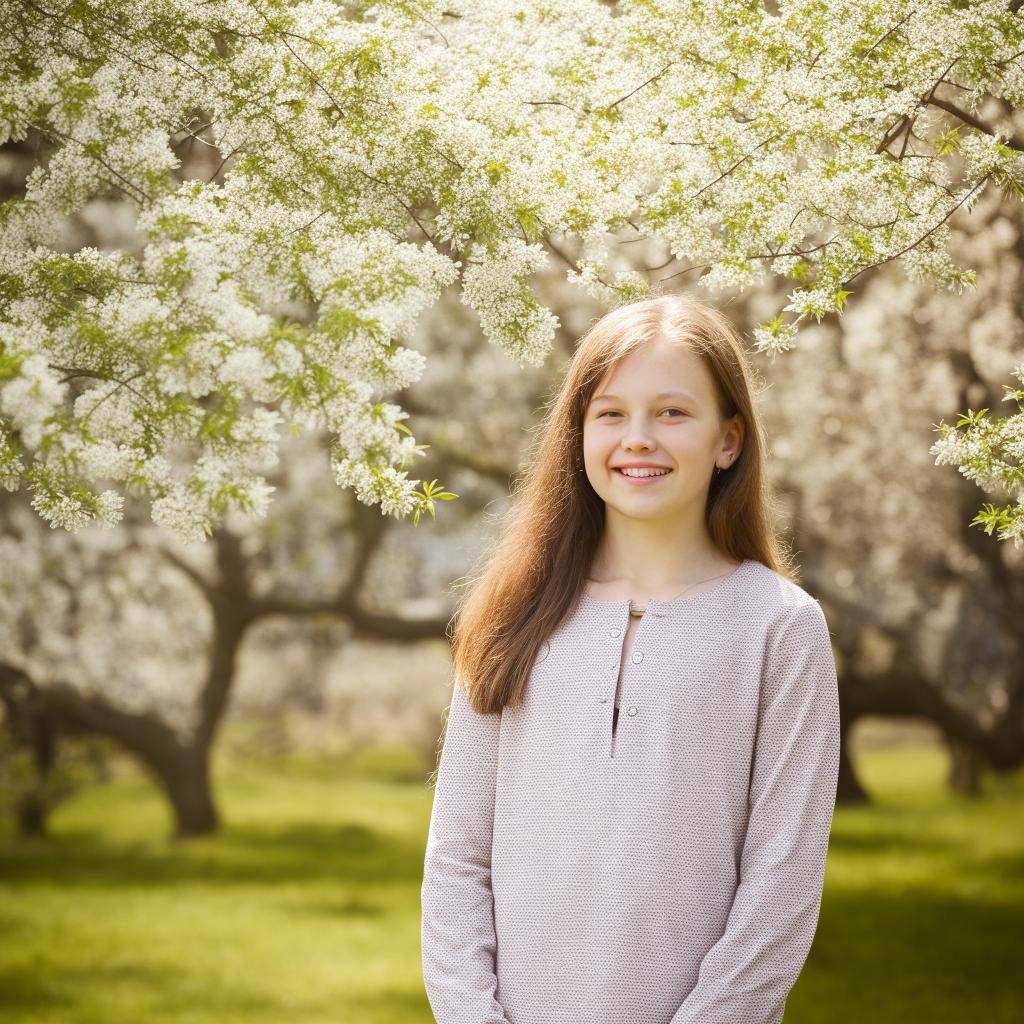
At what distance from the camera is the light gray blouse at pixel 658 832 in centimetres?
218

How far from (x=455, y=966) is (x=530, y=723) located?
0.47 meters

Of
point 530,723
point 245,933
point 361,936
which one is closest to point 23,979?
point 245,933

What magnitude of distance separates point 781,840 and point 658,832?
8.5 inches

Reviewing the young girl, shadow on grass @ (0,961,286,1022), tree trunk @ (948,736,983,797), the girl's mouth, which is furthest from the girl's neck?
tree trunk @ (948,736,983,797)

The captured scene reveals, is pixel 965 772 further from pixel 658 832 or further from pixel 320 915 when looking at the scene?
pixel 658 832

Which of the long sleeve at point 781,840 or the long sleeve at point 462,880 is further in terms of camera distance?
the long sleeve at point 462,880

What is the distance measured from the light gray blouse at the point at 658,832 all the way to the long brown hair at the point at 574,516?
10 cm

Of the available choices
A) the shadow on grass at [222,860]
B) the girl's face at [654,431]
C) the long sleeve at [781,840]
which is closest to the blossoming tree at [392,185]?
the girl's face at [654,431]

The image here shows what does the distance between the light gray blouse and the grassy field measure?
497cm

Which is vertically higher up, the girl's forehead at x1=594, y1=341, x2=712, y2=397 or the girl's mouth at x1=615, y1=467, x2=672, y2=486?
the girl's forehead at x1=594, y1=341, x2=712, y2=397

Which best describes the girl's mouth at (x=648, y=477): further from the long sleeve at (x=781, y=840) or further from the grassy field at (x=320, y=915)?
the grassy field at (x=320, y=915)

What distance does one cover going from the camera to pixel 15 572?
1079 centimetres

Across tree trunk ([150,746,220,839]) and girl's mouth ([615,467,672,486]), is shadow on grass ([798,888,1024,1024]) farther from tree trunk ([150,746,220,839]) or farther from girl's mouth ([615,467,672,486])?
tree trunk ([150,746,220,839])

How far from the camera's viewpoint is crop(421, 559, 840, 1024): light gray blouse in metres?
2.18
